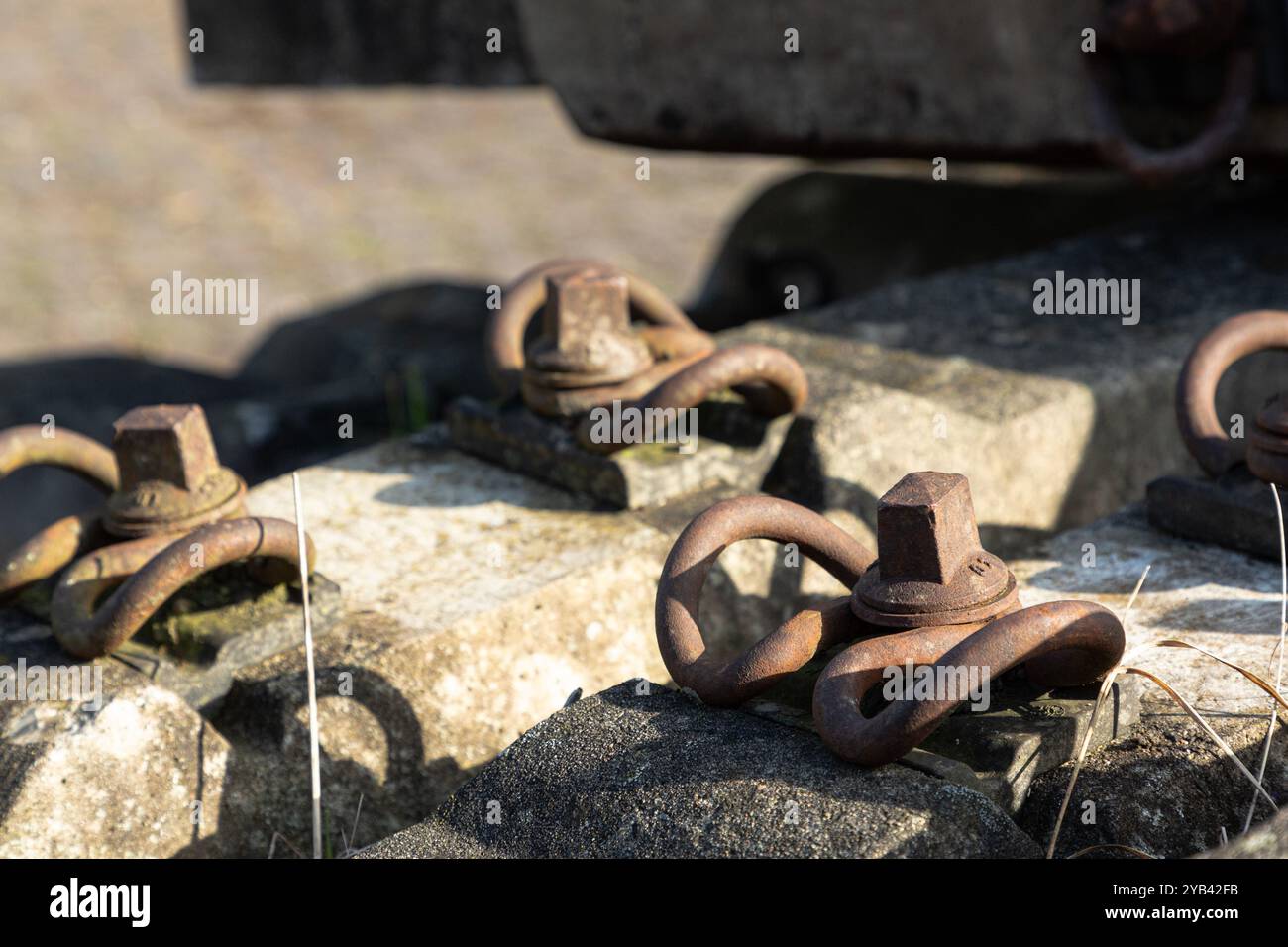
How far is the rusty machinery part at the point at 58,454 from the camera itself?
2.33 meters

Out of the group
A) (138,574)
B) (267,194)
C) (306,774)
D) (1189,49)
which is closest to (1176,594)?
(306,774)

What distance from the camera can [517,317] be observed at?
293 cm

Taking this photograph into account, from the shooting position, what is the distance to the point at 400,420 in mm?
4398

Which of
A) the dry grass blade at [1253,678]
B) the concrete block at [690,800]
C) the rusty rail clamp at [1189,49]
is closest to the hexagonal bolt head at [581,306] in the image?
the concrete block at [690,800]

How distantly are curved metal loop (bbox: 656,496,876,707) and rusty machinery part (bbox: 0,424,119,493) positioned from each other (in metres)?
1.10

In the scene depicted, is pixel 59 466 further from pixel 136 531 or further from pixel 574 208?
pixel 574 208

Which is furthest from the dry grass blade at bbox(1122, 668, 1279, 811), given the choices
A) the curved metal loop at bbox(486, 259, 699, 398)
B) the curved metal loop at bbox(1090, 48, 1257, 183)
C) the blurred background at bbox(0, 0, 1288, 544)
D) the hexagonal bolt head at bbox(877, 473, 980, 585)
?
the blurred background at bbox(0, 0, 1288, 544)

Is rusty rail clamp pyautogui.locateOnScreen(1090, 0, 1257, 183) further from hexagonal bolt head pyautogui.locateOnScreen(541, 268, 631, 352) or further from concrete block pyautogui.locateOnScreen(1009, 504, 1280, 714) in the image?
hexagonal bolt head pyautogui.locateOnScreen(541, 268, 631, 352)

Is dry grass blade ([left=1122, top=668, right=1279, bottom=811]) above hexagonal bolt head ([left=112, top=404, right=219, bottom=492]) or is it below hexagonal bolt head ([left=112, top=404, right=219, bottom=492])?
below

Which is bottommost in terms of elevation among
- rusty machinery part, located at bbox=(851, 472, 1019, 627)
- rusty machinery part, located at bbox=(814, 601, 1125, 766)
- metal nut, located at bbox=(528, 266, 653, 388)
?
rusty machinery part, located at bbox=(814, 601, 1125, 766)

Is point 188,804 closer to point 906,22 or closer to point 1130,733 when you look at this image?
point 1130,733

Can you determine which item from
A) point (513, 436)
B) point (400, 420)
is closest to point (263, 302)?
point (400, 420)

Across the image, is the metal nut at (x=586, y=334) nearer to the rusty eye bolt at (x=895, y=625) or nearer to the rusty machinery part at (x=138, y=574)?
the rusty machinery part at (x=138, y=574)

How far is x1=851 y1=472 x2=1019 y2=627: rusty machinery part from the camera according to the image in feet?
5.76
